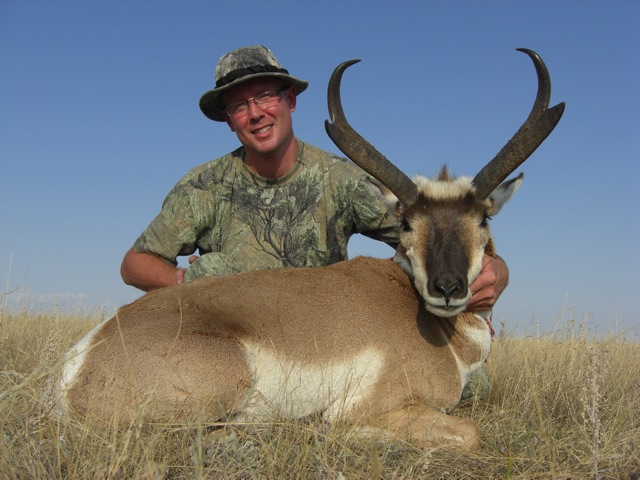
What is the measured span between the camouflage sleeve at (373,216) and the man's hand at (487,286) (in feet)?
5.30

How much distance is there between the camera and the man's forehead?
7500mm

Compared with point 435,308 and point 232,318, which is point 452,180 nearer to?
point 435,308

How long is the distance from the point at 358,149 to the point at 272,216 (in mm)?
1958

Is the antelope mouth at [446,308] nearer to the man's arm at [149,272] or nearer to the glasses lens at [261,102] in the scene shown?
the man's arm at [149,272]

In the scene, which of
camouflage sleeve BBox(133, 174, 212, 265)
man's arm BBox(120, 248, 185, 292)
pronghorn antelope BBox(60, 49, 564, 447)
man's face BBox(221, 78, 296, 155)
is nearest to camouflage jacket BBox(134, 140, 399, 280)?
camouflage sleeve BBox(133, 174, 212, 265)

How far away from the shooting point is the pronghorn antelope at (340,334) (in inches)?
183

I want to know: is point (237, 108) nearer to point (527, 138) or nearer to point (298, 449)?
point (527, 138)

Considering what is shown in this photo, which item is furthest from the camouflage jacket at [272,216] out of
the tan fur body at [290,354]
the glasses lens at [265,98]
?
the tan fur body at [290,354]

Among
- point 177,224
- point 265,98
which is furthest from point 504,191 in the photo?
point 177,224

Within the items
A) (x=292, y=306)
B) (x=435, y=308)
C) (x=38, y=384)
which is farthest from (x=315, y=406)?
(x=38, y=384)

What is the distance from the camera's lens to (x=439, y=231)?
5.41 metres

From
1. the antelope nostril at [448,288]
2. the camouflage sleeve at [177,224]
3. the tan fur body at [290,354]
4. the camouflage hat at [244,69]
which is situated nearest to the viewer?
the tan fur body at [290,354]

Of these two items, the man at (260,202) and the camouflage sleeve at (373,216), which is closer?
the camouflage sleeve at (373,216)

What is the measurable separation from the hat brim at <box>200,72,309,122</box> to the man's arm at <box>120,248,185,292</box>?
2.16 metres
